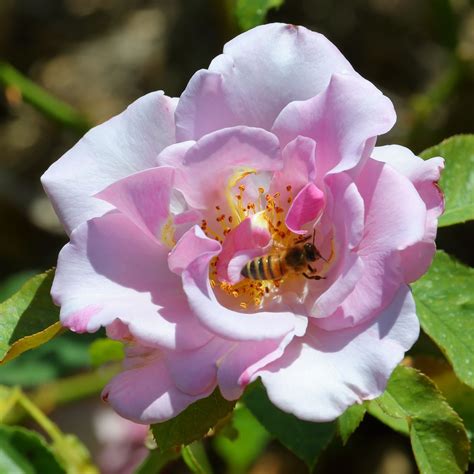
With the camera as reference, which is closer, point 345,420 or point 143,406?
point 143,406

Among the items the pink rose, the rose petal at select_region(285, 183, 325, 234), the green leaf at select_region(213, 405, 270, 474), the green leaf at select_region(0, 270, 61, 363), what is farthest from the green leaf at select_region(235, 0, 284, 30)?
the green leaf at select_region(213, 405, 270, 474)

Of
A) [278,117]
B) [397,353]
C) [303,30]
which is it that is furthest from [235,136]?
[397,353]

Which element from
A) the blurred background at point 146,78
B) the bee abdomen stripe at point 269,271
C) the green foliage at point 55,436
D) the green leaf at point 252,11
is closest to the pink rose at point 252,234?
the bee abdomen stripe at point 269,271

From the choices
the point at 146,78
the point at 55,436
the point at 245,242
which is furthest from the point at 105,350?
the point at 146,78

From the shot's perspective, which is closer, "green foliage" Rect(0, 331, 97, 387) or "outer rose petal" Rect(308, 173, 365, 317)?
"outer rose petal" Rect(308, 173, 365, 317)

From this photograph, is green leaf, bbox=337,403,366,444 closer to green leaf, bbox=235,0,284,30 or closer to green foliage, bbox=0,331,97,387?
green leaf, bbox=235,0,284,30

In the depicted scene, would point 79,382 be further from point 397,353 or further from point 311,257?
point 397,353
